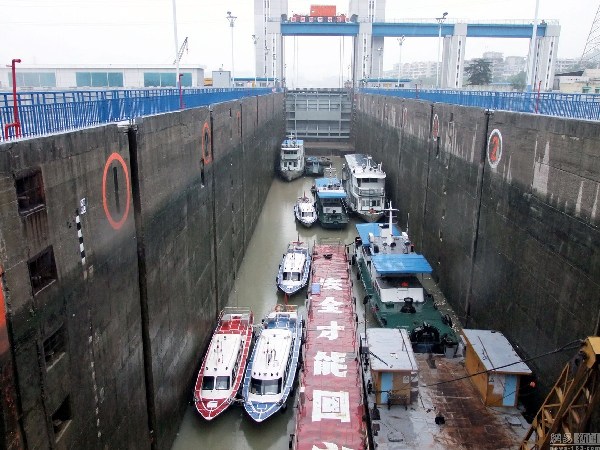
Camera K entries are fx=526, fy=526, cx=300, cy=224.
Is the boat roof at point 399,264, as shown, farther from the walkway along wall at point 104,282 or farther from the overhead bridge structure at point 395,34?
the overhead bridge structure at point 395,34

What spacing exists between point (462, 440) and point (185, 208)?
871 centimetres

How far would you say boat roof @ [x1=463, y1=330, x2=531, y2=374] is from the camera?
11.8m

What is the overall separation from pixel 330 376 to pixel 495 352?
402 centimetres

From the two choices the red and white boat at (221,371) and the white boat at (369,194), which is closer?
the red and white boat at (221,371)

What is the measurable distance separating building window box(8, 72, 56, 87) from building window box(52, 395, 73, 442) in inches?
1427

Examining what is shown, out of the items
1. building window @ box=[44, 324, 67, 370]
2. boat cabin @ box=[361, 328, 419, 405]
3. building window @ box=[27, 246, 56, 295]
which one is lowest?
boat cabin @ box=[361, 328, 419, 405]

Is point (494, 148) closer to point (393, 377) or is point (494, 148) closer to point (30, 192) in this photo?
point (393, 377)

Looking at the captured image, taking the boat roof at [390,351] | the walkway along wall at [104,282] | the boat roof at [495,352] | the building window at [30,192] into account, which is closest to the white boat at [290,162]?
the walkway along wall at [104,282]

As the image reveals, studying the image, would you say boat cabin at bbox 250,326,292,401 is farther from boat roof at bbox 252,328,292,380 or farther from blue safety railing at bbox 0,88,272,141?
blue safety railing at bbox 0,88,272,141

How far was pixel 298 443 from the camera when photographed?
10867 mm

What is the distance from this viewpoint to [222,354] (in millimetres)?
14562

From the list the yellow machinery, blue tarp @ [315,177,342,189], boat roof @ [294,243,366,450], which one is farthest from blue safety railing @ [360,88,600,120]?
blue tarp @ [315,177,342,189]

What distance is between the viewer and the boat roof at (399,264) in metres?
18.1

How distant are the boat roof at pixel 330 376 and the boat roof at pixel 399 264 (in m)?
1.45
